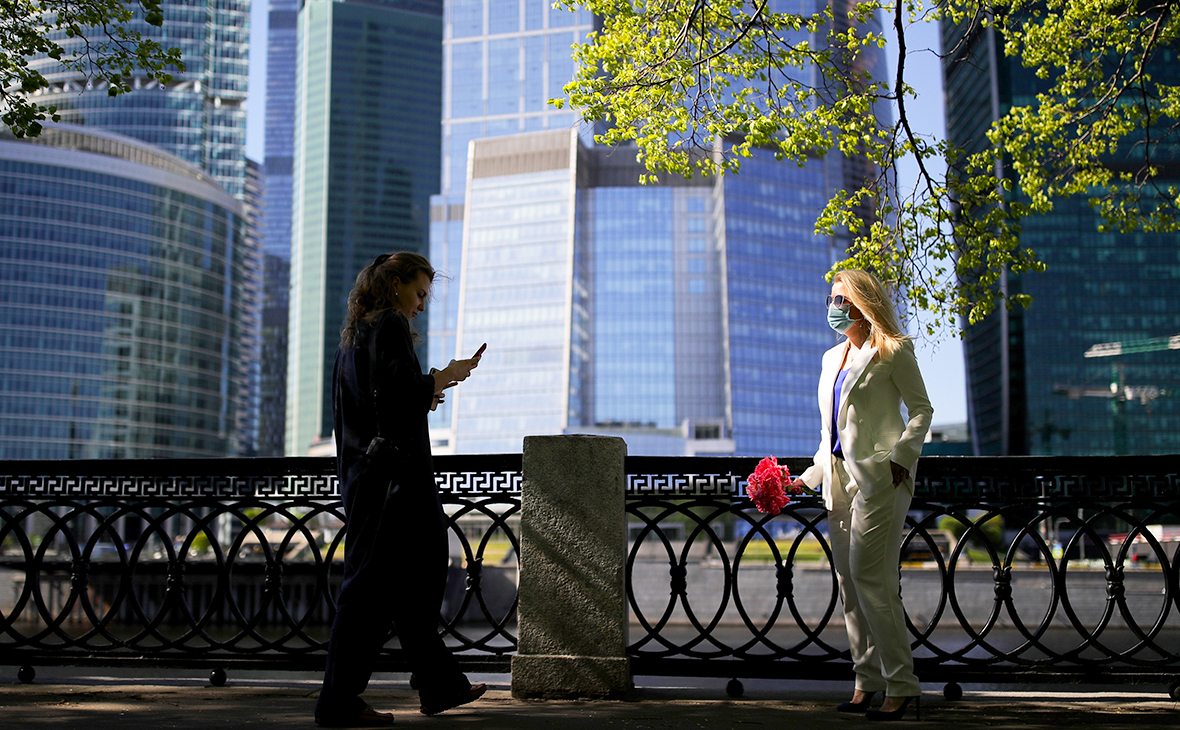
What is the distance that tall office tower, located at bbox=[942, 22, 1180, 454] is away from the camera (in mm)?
110562

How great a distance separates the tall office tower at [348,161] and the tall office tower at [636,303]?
158 feet

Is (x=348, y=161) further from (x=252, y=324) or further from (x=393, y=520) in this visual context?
(x=393, y=520)

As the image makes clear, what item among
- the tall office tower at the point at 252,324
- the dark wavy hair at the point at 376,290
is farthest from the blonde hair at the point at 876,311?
the tall office tower at the point at 252,324

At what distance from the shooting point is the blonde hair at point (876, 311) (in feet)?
14.5

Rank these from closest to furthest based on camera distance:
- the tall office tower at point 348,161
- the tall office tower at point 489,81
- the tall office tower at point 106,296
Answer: the tall office tower at point 106,296, the tall office tower at point 489,81, the tall office tower at point 348,161

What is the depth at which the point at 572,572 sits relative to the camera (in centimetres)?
481

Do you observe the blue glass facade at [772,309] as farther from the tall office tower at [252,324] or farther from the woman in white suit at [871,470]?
the woman in white suit at [871,470]

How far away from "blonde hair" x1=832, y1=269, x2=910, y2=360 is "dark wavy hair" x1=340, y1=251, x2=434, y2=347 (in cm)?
202

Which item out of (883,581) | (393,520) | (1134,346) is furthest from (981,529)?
(1134,346)

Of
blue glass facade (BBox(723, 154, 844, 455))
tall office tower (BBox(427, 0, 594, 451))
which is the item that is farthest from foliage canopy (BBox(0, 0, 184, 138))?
tall office tower (BBox(427, 0, 594, 451))

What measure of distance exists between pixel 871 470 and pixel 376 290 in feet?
7.88

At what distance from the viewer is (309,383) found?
16312 centimetres

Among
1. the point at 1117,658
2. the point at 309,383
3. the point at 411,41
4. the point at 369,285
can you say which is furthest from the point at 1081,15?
the point at 411,41

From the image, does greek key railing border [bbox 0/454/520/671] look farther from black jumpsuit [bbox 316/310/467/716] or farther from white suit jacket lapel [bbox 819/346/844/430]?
white suit jacket lapel [bbox 819/346/844/430]
